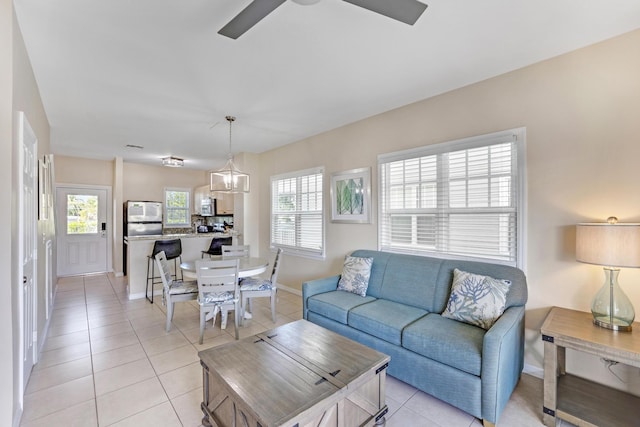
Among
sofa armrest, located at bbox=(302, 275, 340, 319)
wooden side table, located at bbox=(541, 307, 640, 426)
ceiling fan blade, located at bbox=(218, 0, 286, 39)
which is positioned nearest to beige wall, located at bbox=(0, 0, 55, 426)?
ceiling fan blade, located at bbox=(218, 0, 286, 39)

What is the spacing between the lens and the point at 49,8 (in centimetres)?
179

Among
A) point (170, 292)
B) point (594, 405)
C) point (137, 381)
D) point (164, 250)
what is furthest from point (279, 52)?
point (164, 250)

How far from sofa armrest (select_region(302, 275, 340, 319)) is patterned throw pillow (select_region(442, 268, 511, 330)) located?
1268 mm

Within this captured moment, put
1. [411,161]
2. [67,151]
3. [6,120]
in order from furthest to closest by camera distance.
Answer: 1. [67,151]
2. [411,161]
3. [6,120]

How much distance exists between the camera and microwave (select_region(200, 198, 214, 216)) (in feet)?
24.8

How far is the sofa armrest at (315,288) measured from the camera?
125 inches

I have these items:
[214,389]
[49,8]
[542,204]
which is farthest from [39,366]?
[542,204]

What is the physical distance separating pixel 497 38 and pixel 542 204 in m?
1.36

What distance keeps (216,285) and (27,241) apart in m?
1.54

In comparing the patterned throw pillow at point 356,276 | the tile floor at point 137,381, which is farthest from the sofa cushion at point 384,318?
the tile floor at point 137,381

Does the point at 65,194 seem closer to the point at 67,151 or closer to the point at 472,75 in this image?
the point at 67,151

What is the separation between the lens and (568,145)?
2.28m

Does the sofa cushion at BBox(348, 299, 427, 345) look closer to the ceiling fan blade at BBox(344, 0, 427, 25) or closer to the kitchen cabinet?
the ceiling fan blade at BBox(344, 0, 427, 25)

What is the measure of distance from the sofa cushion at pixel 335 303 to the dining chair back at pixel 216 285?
0.86 metres
